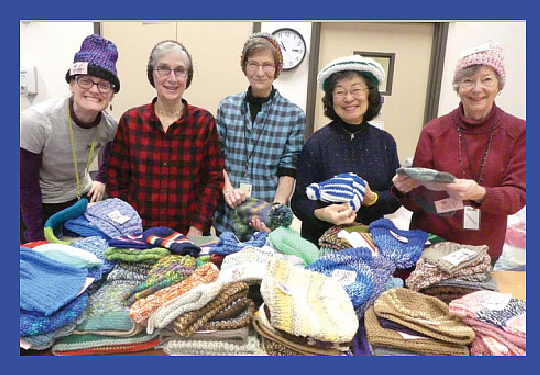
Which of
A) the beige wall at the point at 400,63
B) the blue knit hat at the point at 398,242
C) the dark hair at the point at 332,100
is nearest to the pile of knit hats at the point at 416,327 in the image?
the blue knit hat at the point at 398,242

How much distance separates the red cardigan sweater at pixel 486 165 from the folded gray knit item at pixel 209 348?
84 centimetres

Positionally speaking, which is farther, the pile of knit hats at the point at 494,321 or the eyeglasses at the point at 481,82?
the eyeglasses at the point at 481,82

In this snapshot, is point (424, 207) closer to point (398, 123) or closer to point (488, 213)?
point (488, 213)

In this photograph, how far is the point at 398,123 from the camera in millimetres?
2611

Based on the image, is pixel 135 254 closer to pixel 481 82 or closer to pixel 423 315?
pixel 423 315

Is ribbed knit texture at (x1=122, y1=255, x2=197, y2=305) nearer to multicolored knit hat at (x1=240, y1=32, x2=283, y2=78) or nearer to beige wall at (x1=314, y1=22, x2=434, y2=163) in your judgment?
multicolored knit hat at (x1=240, y1=32, x2=283, y2=78)

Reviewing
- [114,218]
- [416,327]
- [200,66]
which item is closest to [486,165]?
[416,327]

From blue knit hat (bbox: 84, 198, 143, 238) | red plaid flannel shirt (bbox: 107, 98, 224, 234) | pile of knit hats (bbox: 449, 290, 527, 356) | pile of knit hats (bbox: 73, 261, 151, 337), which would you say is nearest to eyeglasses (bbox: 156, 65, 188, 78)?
red plaid flannel shirt (bbox: 107, 98, 224, 234)

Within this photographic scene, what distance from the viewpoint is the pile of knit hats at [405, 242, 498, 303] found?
3.59 feet

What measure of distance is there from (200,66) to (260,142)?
3.44 feet

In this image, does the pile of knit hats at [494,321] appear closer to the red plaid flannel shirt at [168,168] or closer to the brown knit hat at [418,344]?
the brown knit hat at [418,344]

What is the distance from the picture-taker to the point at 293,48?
246cm

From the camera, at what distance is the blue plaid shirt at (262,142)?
1.69 m

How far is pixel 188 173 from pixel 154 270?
1.91 feet
